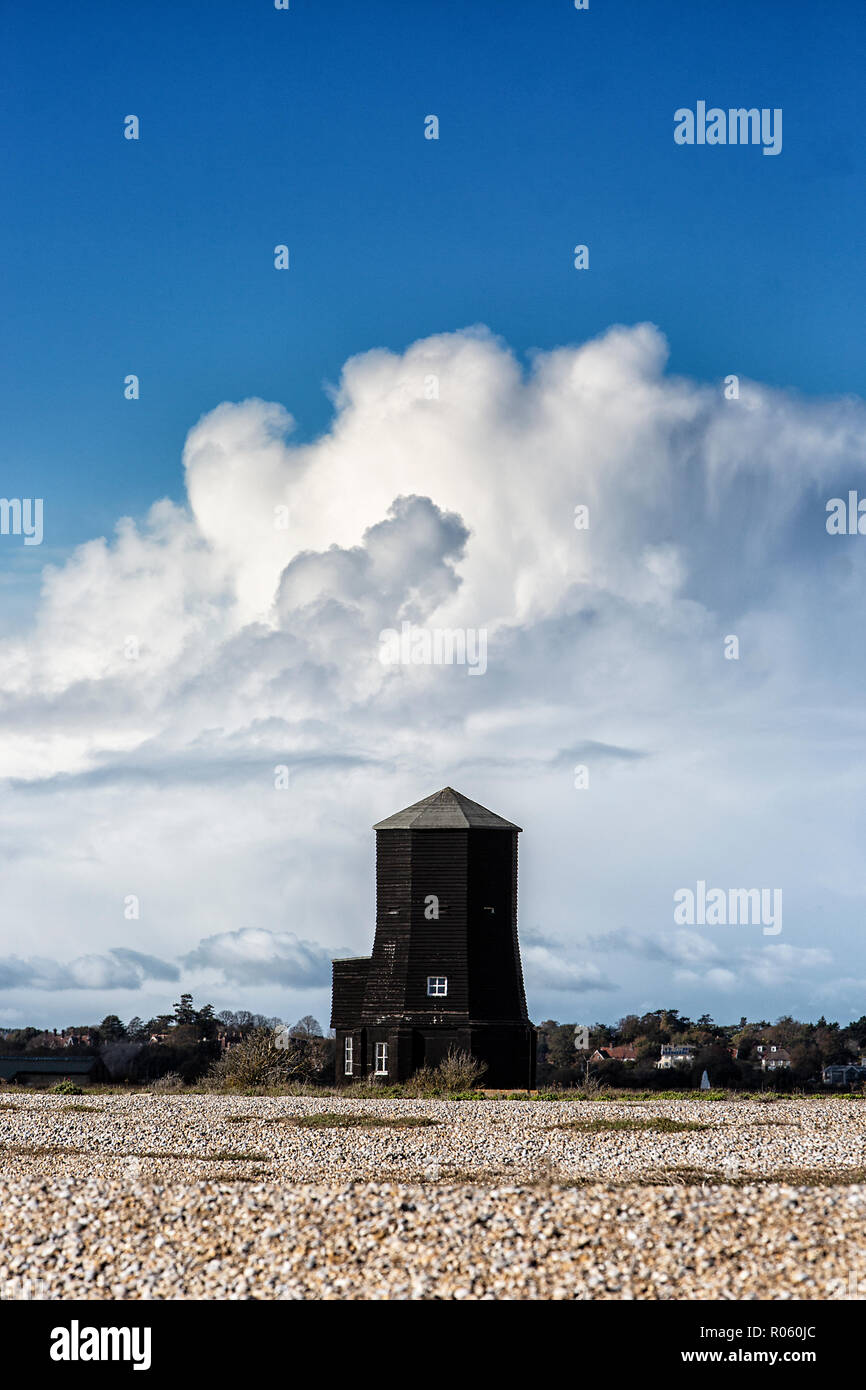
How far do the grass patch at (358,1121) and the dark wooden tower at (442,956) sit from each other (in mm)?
13226

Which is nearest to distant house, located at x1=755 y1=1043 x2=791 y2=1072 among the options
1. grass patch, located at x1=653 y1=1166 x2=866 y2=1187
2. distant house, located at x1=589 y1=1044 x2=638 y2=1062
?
distant house, located at x1=589 y1=1044 x2=638 y2=1062

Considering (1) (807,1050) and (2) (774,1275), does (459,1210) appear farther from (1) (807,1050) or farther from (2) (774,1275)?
(1) (807,1050)

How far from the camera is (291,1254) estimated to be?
48.6 feet

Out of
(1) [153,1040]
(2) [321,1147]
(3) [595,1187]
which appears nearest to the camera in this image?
(3) [595,1187]

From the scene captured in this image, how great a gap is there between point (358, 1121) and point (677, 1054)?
40.5 meters

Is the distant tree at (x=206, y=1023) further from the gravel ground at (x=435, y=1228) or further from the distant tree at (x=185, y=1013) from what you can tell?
the gravel ground at (x=435, y=1228)

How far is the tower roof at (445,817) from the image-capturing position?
44.8 metres

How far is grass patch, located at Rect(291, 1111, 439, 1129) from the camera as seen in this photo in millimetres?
28672

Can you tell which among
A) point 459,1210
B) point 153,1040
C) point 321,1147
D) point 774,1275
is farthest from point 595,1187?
point 153,1040

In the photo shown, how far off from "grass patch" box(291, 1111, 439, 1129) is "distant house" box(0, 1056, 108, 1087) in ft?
92.4

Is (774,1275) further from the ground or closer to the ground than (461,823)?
closer to the ground
